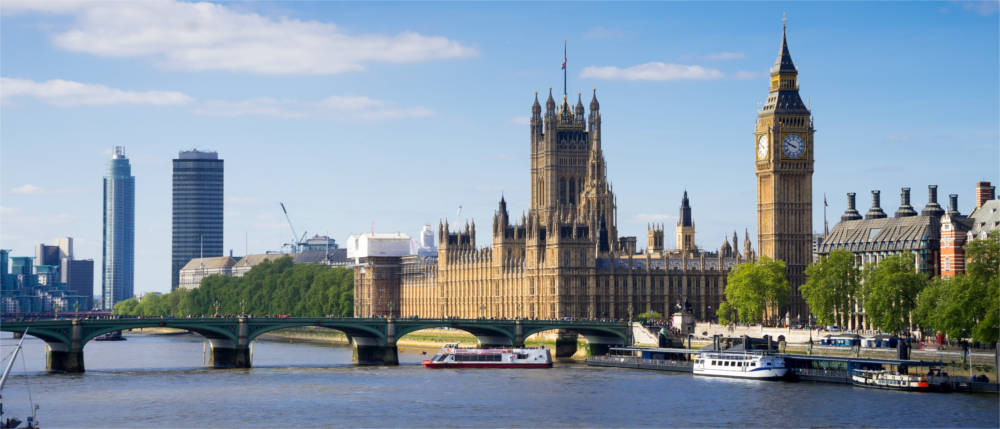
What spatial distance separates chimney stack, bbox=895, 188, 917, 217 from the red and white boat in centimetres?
4782

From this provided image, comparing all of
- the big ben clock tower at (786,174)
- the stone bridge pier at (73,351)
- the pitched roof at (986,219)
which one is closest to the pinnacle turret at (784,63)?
the big ben clock tower at (786,174)

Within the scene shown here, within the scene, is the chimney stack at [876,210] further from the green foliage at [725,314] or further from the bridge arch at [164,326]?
the bridge arch at [164,326]

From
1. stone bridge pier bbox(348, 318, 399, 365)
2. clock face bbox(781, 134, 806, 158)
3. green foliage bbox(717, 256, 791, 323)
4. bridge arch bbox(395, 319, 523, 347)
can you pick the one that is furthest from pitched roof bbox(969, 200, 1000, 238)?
stone bridge pier bbox(348, 318, 399, 365)

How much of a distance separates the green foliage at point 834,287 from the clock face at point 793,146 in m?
24.9

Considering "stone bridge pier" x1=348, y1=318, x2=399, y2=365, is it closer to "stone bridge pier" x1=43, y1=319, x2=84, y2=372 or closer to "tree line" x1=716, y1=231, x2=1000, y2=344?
"stone bridge pier" x1=43, y1=319, x2=84, y2=372

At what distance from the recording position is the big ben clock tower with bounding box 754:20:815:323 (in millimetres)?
180000

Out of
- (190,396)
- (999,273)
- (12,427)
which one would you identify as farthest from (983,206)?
(12,427)

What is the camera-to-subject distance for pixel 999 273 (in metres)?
121

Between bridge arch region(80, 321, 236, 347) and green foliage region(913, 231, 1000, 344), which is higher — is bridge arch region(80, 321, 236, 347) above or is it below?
below

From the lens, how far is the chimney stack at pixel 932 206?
165125mm

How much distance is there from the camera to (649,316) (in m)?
189

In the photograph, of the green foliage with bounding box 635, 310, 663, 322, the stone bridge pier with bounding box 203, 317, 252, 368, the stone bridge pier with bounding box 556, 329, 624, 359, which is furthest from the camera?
the green foliage with bounding box 635, 310, 663, 322

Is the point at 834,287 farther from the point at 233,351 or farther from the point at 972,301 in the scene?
the point at 233,351

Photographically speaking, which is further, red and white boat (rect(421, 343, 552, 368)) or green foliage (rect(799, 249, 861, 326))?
green foliage (rect(799, 249, 861, 326))
